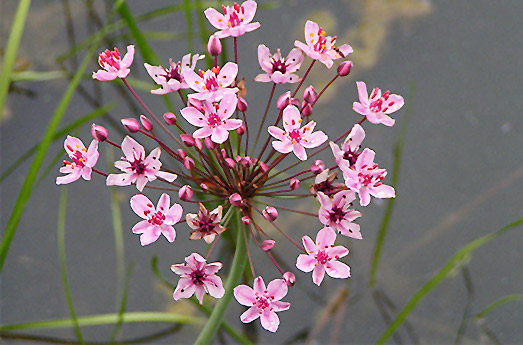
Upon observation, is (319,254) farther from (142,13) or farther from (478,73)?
(142,13)

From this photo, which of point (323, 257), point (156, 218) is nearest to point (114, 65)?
point (156, 218)

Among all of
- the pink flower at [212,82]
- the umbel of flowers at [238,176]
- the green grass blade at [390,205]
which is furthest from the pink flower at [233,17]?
the green grass blade at [390,205]

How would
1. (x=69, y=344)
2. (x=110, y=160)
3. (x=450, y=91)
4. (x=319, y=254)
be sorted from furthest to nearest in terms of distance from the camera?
(x=450, y=91)
(x=110, y=160)
(x=69, y=344)
(x=319, y=254)

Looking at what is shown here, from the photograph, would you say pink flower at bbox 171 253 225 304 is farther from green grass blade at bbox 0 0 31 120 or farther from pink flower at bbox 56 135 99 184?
green grass blade at bbox 0 0 31 120

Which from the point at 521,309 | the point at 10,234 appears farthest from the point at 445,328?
the point at 10,234

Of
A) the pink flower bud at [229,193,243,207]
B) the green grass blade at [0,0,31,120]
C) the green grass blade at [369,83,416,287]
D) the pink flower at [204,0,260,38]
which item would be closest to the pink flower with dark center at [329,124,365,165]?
the pink flower bud at [229,193,243,207]

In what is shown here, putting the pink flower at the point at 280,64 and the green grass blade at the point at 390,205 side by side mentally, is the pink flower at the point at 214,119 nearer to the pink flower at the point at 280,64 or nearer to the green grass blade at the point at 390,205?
the pink flower at the point at 280,64

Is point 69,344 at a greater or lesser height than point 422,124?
lesser
